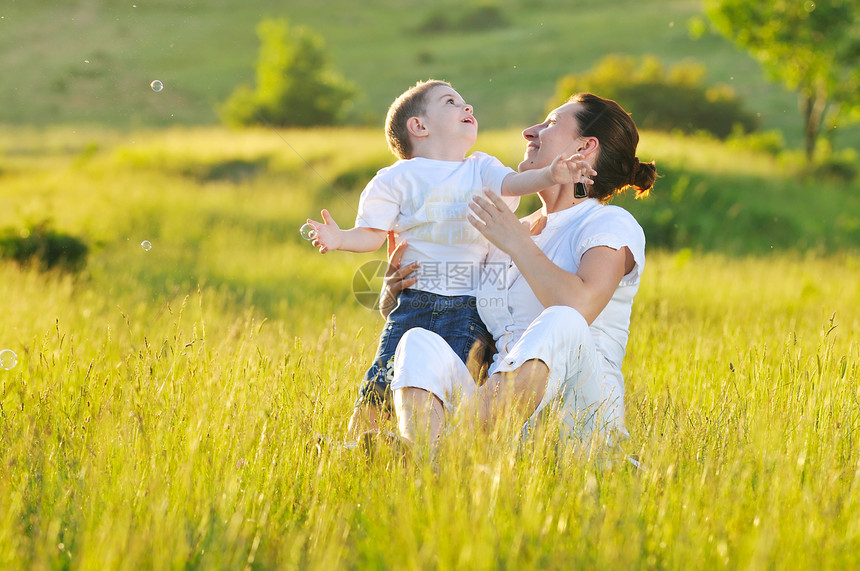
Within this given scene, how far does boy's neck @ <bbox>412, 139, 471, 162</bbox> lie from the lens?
4223 millimetres

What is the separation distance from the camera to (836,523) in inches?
105

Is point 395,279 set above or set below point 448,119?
below

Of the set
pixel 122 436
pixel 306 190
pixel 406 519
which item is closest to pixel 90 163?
pixel 306 190

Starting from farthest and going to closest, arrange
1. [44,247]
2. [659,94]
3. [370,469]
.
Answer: [659,94] < [44,247] < [370,469]

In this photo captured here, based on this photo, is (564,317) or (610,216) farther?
(610,216)

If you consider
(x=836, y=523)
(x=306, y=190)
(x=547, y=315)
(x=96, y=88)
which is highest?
(x=96, y=88)

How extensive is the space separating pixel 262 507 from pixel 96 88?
61.4 meters

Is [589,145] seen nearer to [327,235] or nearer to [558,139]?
[558,139]

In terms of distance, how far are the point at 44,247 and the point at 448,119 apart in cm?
741

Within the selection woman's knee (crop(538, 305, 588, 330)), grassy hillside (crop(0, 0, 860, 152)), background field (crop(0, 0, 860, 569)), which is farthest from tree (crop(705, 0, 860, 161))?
woman's knee (crop(538, 305, 588, 330))

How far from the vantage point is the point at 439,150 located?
423 cm

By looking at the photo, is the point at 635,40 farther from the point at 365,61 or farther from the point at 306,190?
the point at 306,190

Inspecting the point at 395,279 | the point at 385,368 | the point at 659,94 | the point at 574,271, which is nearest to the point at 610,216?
the point at 574,271

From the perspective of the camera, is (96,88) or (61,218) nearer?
(61,218)
